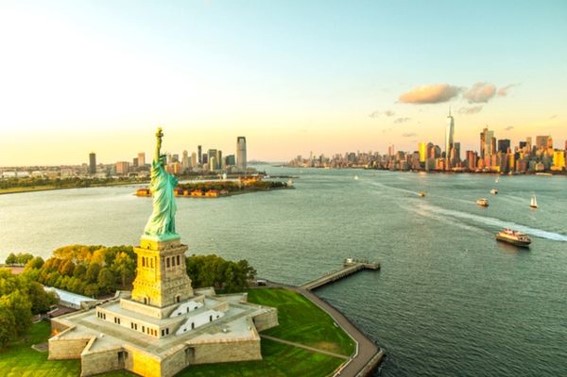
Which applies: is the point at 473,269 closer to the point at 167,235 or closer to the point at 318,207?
the point at 167,235

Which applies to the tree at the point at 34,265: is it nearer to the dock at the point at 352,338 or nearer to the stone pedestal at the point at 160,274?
the stone pedestal at the point at 160,274

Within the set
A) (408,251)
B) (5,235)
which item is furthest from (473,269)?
(5,235)

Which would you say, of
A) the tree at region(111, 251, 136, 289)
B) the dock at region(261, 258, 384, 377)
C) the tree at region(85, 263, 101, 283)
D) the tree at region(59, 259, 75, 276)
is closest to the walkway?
the dock at region(261, 258, 384, 377)

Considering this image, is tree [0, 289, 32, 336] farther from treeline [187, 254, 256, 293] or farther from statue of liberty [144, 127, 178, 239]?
treeline [187, 254, 256, 293]

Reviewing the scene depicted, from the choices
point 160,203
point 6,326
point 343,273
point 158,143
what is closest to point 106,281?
point 6,326

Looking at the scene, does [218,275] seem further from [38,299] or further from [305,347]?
[38,299]

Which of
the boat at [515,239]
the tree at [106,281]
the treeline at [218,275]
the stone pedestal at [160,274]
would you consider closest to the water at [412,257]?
the boat at [515,239]
